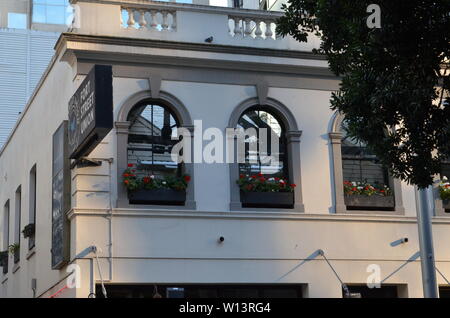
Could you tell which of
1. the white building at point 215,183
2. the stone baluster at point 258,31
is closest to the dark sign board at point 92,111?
the white building at point 215,183

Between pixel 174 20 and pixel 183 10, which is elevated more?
pixel 183 10

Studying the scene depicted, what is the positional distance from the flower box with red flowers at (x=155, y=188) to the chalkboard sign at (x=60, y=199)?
1.45 meters

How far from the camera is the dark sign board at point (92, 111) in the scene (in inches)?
691

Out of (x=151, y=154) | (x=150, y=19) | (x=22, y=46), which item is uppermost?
(x=22, y=46)

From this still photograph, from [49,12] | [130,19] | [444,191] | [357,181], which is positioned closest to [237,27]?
[130,19]

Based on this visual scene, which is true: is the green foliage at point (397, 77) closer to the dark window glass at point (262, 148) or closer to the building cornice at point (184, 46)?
the building cornice at point (184, 46)

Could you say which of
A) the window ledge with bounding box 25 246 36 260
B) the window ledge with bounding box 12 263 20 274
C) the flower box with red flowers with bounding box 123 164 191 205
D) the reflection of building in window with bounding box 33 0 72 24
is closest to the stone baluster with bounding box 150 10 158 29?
the flower box with red flowers with bounding box 123 164 191 205

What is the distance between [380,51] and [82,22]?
9334mm

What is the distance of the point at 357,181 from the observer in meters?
21.2

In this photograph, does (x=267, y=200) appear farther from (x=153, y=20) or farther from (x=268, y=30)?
(x=153, y=20)

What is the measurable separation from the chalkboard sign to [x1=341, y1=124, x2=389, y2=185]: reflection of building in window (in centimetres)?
646

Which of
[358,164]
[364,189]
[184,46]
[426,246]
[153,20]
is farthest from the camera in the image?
[358,164]

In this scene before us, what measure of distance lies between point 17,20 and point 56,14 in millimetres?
2236

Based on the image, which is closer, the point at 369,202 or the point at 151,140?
the point at 151,140
